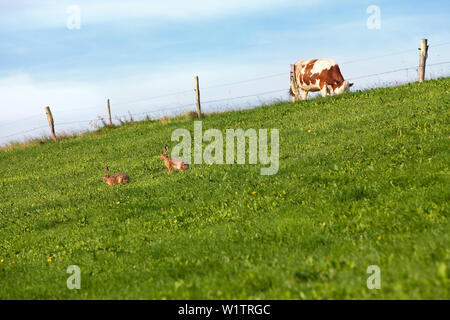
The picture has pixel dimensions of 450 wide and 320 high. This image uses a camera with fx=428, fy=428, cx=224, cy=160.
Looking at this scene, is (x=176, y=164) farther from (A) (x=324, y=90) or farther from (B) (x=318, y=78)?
(B) (x=318, y=78)

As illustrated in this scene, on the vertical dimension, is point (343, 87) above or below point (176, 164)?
above

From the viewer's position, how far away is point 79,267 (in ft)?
26.8

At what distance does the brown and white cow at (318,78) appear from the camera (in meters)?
28.0

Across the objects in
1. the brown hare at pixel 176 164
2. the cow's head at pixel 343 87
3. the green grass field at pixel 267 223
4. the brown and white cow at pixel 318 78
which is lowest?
the green grass field at pixel 267 223

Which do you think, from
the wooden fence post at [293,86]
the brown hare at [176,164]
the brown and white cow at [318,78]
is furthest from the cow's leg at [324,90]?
the brown hare at [176,164]

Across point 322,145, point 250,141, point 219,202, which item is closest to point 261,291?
point 219,202

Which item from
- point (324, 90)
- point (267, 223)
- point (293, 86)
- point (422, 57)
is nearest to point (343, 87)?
point (324, 90)

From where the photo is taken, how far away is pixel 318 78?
28.7 meters

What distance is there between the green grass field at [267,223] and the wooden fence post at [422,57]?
5.86 metres

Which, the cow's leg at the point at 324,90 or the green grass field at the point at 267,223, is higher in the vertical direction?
the cow's leg at the point at 324,90

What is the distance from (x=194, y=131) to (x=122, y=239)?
16073mm

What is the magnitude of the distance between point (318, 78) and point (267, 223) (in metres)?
21.9

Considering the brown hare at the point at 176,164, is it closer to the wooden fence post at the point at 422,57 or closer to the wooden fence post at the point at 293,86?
the wooden fence post at the point at 422,57

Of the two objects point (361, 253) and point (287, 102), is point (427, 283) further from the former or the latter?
point (287, 102)
